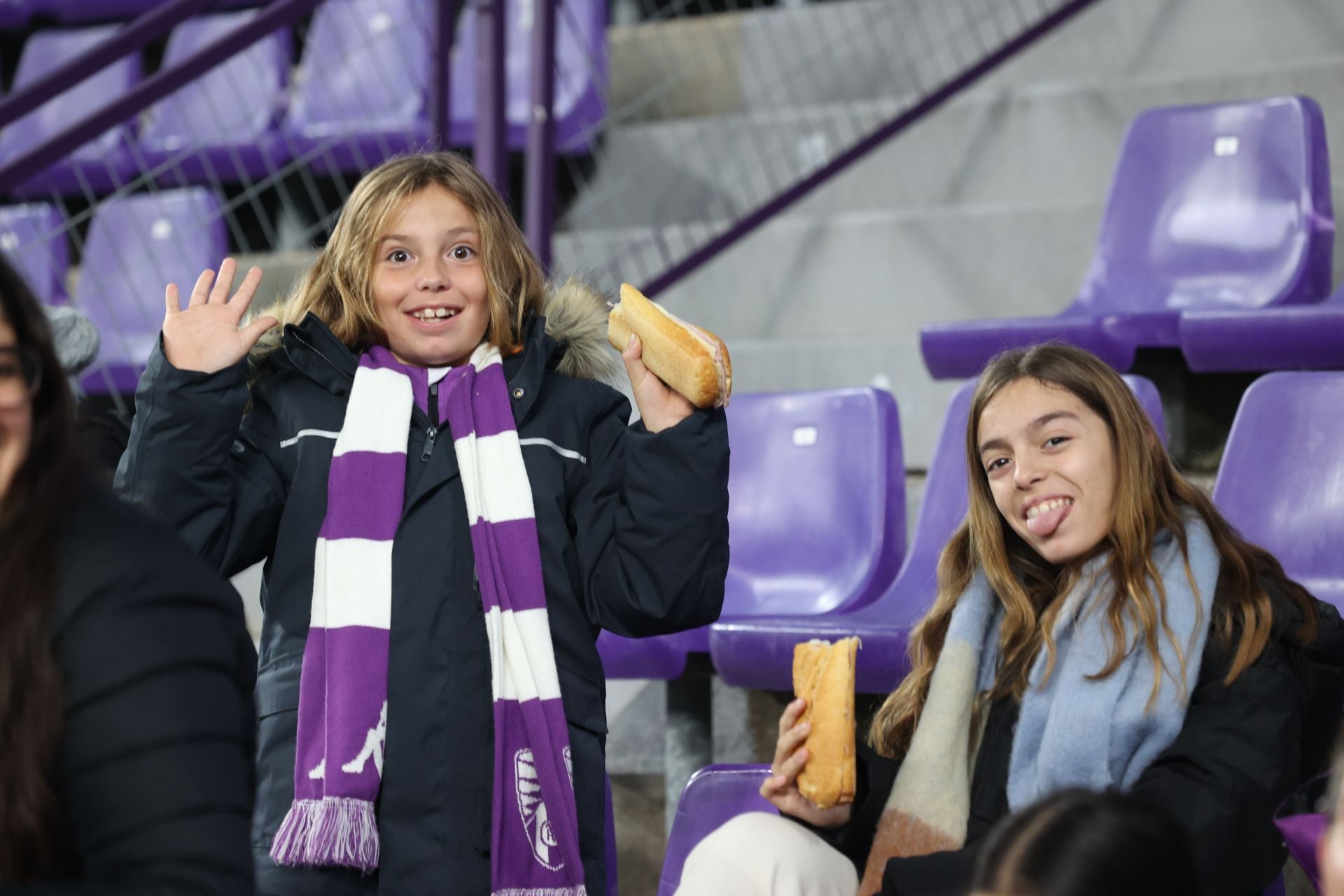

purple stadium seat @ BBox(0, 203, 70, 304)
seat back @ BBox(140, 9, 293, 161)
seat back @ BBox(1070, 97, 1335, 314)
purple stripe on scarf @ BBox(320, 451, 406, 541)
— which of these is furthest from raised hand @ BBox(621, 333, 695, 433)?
seat back @ BBox(140, 9, 293, 161)

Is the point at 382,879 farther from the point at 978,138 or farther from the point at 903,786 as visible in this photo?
the point at 978,138

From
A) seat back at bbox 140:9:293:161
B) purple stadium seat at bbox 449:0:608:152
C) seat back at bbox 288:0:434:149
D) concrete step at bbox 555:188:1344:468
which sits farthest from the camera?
seat back at bbox 140:9:293:161

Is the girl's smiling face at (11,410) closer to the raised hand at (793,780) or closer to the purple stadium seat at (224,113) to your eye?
the raised hand at (793,780)

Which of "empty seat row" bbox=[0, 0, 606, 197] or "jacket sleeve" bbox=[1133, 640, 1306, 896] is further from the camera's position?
"empty seat row" bbox=[0, 0, 606, 197]

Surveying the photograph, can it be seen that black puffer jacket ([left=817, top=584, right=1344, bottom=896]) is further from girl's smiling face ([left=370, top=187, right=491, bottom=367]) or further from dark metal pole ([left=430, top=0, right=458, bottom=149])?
dark metal pole ([left=430, top=0, right=458, bottom=149])

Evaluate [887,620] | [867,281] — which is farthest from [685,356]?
[867,281]

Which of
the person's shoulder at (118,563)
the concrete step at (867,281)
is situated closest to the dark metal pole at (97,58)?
→ the concrete step at (867,281)

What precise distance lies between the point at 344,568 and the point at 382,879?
0.25m

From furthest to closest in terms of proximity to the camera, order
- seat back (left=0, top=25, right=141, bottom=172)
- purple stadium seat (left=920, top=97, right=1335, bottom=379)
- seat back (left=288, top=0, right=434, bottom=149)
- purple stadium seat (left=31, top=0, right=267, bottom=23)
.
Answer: purple stadium seat (left=31, top=0, right=267, bottom=23)
seat back (left=0, top=25, right=141, bottom=172)
seat back (left=288, top=0, right=434, bottom=149)
purple stadium seat (left=920, top=97, right=1335, bottom=379)

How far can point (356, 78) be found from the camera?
4.05 meters

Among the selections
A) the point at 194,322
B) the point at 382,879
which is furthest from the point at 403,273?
the point at 382,879

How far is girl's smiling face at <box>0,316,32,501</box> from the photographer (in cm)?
82

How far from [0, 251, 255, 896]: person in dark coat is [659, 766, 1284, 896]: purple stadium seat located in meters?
0.91

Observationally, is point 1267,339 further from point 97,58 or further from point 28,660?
point 28,660
